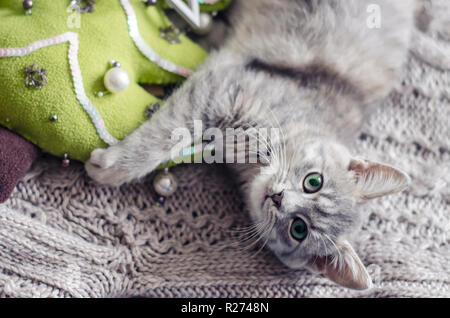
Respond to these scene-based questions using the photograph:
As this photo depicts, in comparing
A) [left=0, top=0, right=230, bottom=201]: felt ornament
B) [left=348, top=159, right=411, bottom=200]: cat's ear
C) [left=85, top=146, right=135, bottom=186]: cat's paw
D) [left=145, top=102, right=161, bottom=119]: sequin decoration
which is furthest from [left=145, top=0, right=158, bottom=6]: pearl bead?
[left=348, top=159, right=411, bottom=200]: cat's ear

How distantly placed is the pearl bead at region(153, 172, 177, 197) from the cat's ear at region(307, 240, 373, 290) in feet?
1.52

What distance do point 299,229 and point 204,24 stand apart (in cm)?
73

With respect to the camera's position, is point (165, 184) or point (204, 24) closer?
point (165, 184)

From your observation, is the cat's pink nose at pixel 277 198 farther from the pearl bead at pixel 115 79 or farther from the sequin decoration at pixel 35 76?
the sequin decoration at pixel 35 76

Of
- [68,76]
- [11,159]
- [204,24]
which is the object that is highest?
[204,24]

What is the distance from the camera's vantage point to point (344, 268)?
1.06 metres

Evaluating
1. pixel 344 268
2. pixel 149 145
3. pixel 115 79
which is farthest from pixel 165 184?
pixel 344 268

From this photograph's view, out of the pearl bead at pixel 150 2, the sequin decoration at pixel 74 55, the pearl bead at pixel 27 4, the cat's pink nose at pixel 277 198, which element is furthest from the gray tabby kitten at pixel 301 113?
the pearl bead at pixel 27 4

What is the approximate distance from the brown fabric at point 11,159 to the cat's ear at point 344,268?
83 centimetres

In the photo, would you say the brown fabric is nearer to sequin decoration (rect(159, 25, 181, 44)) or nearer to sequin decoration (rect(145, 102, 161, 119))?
sequin decoration (rect(145, 102, 161, 119))

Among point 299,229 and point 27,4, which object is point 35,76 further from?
point 299,229

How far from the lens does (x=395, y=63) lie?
1333mm

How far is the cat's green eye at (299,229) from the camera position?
1.07 metres
